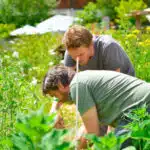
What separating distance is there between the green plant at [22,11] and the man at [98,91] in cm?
2967

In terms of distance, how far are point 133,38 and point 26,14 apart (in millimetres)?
25848

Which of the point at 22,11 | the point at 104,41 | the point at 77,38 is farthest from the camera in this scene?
the point at 22,11

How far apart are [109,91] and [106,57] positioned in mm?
941

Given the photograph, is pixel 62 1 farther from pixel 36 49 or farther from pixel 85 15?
pixel 36 49

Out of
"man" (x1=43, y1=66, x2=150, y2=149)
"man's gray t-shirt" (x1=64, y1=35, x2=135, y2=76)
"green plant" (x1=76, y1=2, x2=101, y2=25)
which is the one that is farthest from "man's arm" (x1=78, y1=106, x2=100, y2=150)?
"green plant" (x1=76, y1=2, x2=101, y2=25)

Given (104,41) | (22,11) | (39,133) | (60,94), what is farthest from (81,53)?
(22,11)

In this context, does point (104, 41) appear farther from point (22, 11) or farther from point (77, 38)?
point (22, 11)

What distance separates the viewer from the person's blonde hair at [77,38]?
337cm

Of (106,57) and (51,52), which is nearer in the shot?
(106,57)

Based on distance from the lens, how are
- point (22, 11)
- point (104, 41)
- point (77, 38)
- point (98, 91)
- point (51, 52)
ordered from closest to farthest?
1. point (98, 91)
2. point (77, 38)
3. point (104, 41)
4. point (51, 52)
5. point (22, 11)

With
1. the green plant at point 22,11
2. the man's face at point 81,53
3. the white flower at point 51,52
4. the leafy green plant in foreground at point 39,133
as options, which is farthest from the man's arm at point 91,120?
the green plant at point 22,11

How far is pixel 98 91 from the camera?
2844mm

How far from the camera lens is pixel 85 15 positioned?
3077 centimetres

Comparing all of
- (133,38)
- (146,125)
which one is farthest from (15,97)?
(133,38)
